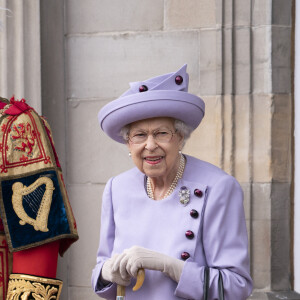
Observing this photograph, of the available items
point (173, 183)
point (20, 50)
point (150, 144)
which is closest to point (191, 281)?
point (173, 183)

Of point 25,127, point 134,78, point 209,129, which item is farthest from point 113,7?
point 25,127

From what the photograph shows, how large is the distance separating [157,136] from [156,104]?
0.13 meters

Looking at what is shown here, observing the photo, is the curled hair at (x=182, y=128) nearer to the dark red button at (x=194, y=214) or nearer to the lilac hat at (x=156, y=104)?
the lilac hat at (x=156, y=104)

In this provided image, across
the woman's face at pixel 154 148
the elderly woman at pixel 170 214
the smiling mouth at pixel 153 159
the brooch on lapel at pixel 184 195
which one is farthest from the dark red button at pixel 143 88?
the brooch on lapel at pixel 184 195

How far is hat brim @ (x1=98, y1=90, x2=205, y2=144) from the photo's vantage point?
7.56 ft

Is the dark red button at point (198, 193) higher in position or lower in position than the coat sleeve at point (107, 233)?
higher

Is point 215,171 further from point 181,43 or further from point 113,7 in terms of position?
point 113,7

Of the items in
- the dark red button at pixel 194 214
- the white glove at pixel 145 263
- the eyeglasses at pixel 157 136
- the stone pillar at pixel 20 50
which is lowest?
the white glove at pixel 145 263

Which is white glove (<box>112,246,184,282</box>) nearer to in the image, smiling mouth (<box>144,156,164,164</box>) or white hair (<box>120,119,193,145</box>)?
smiling mouth (<box>144,156,164,164</box>)

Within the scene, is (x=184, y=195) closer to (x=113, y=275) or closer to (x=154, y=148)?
(x=154, y=148)

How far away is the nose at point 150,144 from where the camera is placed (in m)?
2.33

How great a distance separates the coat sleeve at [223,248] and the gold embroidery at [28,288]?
45 cm

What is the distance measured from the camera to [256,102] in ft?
13.1

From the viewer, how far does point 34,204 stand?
7.57 feet
